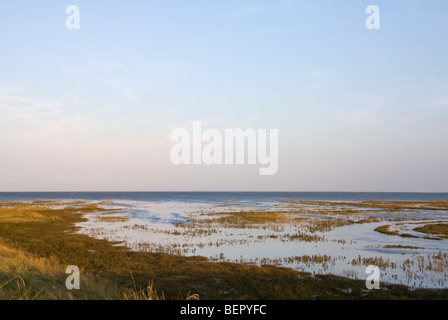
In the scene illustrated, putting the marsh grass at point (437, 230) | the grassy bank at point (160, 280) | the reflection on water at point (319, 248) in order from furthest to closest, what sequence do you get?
the marsh grass at point (437, 230), the reflection on water at point (319, 248), the grassy bank at point (160, 280)

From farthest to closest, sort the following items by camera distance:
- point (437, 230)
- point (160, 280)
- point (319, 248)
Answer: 1. point (437, 230)
2. point (319, 248)
3. point (160, 280)

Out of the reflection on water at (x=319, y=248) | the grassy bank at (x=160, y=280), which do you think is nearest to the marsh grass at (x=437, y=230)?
the reflection on water at (x=319, y=248)

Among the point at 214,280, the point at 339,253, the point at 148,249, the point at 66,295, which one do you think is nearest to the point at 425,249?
the point at 339,253

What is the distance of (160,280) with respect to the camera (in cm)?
1488

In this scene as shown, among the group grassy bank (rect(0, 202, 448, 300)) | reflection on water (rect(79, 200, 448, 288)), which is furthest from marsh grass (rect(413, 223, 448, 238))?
grassy bank (rect(0, 202, 448, 300))

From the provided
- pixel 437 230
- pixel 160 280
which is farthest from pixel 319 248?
pixel 437 230

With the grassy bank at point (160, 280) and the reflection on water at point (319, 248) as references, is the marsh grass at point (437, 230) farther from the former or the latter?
the grassy bank at point (160, 280)

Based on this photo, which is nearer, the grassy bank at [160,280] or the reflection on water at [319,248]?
the grassy bank at [160,280]

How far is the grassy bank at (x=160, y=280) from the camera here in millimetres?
10602

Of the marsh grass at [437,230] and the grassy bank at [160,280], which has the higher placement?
the grassy bank at [160,280]

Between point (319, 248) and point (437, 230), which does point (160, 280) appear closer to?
point (319, 248)
